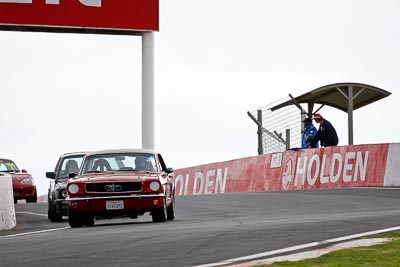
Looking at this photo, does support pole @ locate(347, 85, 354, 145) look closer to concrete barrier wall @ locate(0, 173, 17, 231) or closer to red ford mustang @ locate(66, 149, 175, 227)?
concrete barrier wall @ locate(0, 173, 17, 231)

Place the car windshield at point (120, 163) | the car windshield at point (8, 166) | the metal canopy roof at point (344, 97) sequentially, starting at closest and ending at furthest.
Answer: the car windshield at point (120, 163) → the metal canopy roof at point (344, 97) → the car windshield at point (8, 166)

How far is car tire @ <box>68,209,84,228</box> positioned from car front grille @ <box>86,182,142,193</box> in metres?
0.41

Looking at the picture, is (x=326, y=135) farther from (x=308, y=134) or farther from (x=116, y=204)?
(x=116, y=204)

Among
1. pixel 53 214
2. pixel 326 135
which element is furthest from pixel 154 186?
pixel 326 135

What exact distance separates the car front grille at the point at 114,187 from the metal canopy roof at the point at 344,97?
42.5 ft

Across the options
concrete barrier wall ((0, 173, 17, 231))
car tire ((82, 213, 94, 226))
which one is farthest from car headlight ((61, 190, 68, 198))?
car tire ((82, 213, 94, 226))

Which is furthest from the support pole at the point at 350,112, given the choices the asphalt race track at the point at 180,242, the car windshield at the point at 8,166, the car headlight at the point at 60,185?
the asphalt race track at the point at 180,242

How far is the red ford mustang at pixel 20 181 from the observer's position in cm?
3303

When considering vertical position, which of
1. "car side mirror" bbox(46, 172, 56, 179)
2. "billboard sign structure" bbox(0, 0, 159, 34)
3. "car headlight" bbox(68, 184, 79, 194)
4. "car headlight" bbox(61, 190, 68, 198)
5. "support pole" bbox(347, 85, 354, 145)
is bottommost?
"car headlight" bbox(61, 190, 68, 198)

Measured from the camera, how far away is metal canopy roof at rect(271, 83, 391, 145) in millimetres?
31891

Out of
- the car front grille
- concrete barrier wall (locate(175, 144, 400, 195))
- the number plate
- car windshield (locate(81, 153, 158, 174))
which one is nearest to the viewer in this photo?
the number plate

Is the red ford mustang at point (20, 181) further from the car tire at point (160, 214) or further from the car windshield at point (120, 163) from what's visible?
the car tire at point (160, 214)

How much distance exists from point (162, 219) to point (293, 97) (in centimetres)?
1296

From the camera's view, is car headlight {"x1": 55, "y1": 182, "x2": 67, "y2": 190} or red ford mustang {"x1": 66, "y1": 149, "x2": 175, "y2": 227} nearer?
red ford mustang {"x1": 66, "y1": 149, "x2": 175, "y2": 227}
